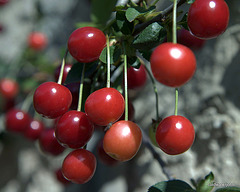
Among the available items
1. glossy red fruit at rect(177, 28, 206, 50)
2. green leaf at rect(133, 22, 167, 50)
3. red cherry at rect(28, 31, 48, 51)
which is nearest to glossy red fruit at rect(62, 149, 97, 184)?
green leaf at rect(133, 22, 167, 50)

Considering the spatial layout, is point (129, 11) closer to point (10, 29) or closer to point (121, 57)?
point (121, 57)

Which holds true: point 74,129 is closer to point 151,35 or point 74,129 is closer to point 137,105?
point 151,35

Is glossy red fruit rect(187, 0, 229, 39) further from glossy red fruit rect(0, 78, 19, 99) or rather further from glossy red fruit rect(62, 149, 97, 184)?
glossy red fruit rect(0, 78, 19, 99)

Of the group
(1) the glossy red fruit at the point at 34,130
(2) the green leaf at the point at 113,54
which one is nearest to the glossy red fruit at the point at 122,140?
(2) the green leaf at the point at 113,54

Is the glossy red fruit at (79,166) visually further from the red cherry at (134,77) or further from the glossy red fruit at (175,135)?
the red cherry at (134,77)

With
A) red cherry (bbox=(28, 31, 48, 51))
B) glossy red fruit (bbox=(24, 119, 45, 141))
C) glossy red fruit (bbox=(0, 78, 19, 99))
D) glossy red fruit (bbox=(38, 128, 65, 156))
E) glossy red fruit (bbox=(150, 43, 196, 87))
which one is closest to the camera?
glossy red fruit (bbox=(150, 43, 196, 87))

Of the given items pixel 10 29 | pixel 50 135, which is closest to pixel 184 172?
pixel 50 135
